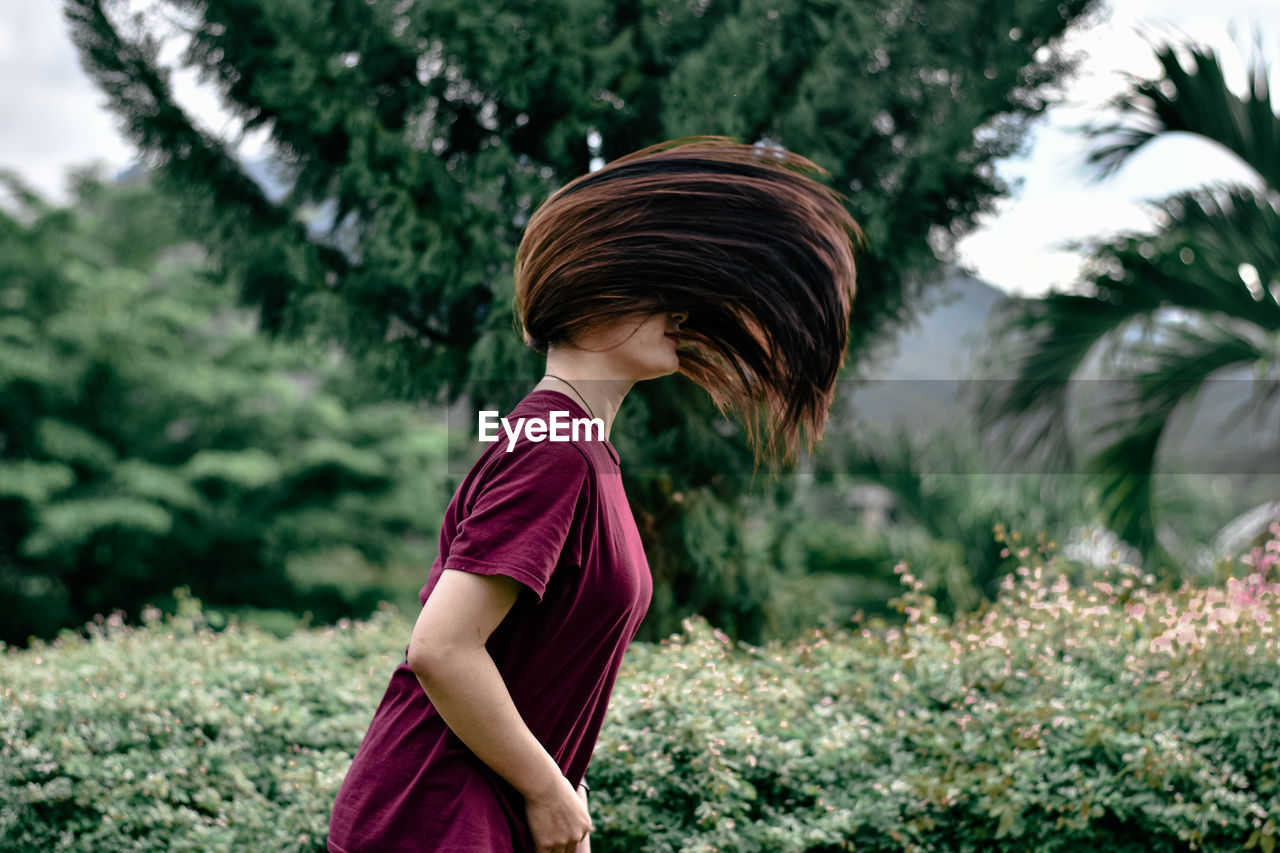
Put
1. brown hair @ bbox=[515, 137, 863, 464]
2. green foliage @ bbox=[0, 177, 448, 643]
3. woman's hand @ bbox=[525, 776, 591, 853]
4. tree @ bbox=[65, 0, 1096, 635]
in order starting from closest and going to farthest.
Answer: woman's hand @ bbox=[525, 776, 591, 853] < brown hair @ bbox=[515, 137, 863, 464] < tree @ bbox=[65, 0, 1096, 635] < green foliage @ bbox=[0, 177, 448, 643]

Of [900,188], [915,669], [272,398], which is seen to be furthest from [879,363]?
[272,398]

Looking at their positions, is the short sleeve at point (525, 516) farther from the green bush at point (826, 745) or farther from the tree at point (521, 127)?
the tree at point (521, 127)

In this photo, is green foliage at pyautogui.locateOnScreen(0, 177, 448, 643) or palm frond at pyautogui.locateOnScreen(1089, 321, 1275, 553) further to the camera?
green foliage at pyautogui.locateOnScreen(0, 177, 448, 643)

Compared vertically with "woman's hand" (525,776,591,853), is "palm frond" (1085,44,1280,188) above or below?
above

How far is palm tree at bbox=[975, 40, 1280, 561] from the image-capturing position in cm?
583

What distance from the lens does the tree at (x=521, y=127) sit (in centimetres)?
423

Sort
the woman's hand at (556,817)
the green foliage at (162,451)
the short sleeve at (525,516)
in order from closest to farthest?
the short sleeve at (525,516)
the woman's hand at (556,817)
the green foliage at (162,451)

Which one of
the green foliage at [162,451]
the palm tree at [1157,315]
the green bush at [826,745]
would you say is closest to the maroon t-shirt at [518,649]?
the green bush at [826,745]

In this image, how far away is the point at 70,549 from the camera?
9.94m

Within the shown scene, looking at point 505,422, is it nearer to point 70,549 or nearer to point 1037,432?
point 1037,432

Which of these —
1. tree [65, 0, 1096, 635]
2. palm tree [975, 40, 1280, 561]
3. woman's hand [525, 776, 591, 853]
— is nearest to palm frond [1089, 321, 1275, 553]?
palm tree [975, 40, 1280, 561]

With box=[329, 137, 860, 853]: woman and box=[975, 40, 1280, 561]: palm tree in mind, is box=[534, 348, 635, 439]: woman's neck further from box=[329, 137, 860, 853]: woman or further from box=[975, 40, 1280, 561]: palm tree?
box=[975, 40, 1280, 561]: palm tree

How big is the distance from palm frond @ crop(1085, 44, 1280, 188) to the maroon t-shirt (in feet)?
20.3

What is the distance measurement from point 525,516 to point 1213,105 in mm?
6465
